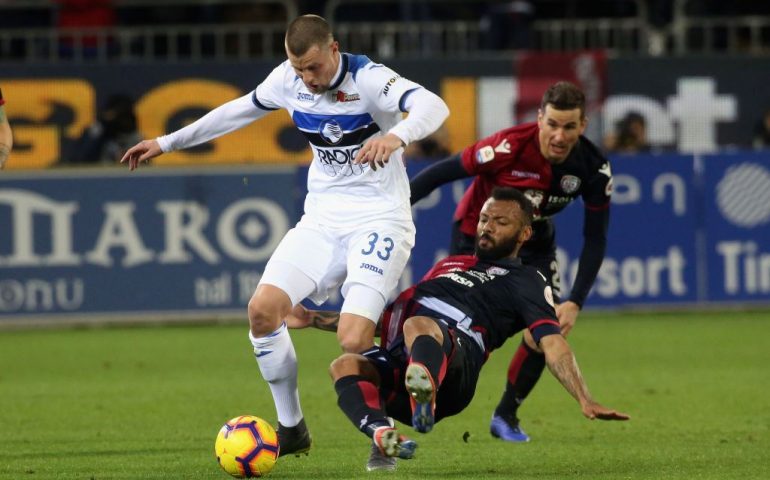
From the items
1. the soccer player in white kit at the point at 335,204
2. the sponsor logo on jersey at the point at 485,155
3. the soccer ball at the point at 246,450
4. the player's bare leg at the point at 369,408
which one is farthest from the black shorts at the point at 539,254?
the soccer ball at the point at 246,450

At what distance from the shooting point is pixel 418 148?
17.1m

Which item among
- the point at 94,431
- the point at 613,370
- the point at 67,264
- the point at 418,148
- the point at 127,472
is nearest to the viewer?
the point at 127,472

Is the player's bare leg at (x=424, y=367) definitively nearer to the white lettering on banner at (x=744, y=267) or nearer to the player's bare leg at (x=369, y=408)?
the player's bare leg at (x=369, y=408)

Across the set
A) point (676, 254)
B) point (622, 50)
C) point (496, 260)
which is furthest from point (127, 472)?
point (622, 50)

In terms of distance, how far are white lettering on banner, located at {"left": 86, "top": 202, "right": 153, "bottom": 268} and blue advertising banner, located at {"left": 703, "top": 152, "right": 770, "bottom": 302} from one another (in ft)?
20.0

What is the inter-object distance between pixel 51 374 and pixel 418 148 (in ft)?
20.3

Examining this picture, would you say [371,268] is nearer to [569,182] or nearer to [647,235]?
[569,182]

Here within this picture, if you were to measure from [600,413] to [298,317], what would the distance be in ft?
6.25

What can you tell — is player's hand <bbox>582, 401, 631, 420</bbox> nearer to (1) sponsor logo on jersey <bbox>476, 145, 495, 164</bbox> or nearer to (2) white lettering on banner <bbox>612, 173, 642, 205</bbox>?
(1) sponsor logo on jersey <bbox>476, 145, 495, 164</bbox>

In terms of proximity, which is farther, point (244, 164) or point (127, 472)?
point (244, 164)

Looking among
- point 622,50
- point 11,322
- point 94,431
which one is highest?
point 622,50

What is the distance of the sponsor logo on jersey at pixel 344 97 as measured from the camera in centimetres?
739

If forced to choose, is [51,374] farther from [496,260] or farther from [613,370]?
[496,260]

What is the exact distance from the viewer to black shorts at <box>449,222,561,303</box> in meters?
8.63
